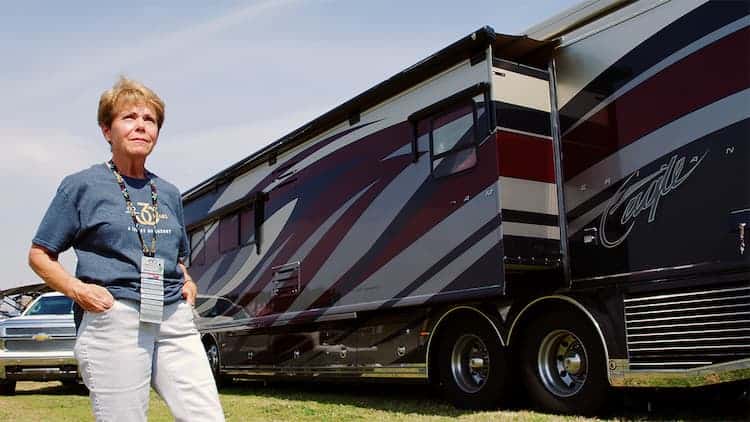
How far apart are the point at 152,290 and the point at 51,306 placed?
35.7 ft

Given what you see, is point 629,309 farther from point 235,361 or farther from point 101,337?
point 235,361

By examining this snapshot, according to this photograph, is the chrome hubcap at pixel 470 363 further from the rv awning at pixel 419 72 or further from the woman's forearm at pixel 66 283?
the woman's forearm at pixel 66 283

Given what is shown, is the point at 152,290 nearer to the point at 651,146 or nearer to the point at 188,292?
the point at 188,292

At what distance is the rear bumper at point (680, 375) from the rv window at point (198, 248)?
8385mm

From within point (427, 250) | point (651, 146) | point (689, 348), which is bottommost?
point (689, 348)

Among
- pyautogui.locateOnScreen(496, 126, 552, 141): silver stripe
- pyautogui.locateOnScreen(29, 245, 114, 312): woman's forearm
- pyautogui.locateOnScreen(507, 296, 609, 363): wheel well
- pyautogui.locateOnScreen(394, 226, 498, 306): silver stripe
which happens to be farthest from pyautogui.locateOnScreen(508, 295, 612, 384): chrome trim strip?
pyautogui.locateOnScreen(29, 245, 114, 312): woman's forearm

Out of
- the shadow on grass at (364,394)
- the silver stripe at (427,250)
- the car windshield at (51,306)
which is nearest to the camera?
the silver stripe at (427,250)

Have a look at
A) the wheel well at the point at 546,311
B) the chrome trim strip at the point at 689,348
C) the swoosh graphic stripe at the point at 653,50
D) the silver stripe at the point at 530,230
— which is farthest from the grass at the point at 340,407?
the swoosh graphic stripe at the point at 653,50

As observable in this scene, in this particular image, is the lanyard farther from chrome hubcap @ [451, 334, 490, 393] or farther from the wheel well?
chrome hubcap @ [451, 334, 490, 393]

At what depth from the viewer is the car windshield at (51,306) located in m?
12.5

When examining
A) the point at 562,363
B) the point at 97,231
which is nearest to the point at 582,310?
the point at 562,363

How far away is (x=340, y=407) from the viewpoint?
8.24 meters

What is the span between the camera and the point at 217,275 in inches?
501

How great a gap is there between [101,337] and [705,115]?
4.67 m
